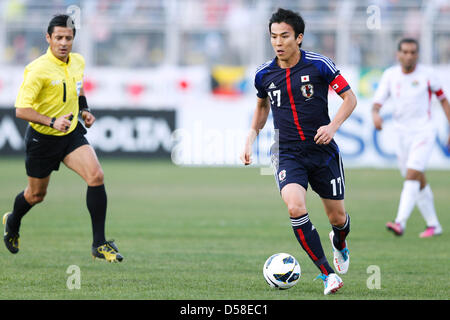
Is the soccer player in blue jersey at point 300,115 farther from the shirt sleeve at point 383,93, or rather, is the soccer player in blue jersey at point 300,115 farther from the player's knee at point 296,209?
the shirt sleeve at point 383,93

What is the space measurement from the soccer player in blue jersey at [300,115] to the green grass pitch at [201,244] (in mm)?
822

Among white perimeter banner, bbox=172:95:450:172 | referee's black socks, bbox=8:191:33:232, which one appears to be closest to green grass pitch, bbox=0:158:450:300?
referee's black socks, bbox=8:191:33:232

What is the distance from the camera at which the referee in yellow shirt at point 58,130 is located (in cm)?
763

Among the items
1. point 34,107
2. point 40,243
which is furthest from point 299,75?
point 40,243

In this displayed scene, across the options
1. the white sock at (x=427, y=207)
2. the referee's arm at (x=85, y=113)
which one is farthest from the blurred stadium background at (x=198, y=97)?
the referee's arm at (x=85, y=113)

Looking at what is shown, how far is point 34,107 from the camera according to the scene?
782 cm

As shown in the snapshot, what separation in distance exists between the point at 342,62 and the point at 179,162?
219 inches

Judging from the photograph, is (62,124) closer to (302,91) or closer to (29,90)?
(29,90)

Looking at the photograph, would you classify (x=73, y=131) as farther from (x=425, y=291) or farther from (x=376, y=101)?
(x=376, y=101)

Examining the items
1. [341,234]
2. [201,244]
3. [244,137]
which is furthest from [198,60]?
[341,234]

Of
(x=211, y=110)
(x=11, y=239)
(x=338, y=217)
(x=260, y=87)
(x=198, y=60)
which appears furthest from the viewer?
(x=198, y=60)

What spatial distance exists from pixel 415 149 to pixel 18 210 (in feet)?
17.7

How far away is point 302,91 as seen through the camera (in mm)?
6832

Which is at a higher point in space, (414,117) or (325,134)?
(325,134)
